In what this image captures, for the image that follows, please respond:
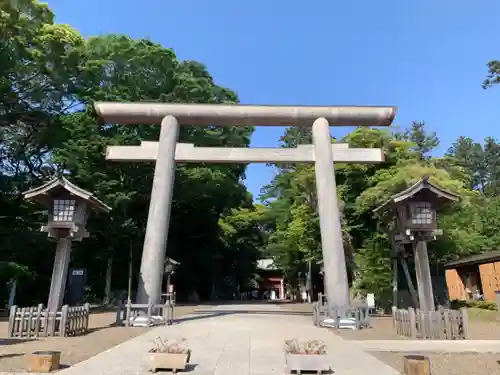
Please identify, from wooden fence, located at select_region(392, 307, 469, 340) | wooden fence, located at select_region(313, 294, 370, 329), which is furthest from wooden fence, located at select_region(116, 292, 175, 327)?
wooden fence, located at select_region(392, 307, 469, 340)

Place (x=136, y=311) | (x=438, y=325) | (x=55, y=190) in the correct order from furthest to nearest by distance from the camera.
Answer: (x=136, y=311), (x=55, y=190), (x=438, y=325)

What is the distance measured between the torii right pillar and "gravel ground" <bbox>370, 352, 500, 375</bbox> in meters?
5.18

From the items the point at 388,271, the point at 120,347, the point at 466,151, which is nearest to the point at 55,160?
the point at 120,347

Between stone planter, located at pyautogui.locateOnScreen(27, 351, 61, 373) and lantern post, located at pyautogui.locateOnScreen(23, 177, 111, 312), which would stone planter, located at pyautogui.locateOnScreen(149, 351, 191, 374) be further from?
lantern post, located at pyautogui.locateOnScreen(23, 177, 111, 312)

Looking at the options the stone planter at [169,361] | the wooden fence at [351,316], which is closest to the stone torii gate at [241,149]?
the wooden fence at [351,316]

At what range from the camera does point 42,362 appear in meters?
6.43

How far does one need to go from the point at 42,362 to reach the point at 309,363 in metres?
4.36

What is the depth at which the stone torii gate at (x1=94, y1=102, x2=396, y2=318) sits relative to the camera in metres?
15.0

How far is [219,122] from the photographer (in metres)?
16.5

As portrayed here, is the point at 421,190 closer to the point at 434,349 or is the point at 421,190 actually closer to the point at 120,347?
the point at 434,349

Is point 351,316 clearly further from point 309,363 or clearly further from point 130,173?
point 130,173

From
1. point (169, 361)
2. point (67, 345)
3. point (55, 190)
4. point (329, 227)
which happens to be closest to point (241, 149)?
point (329, 227)

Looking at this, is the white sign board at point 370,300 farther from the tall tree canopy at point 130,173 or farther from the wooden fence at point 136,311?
the wooden fence at point 136,311

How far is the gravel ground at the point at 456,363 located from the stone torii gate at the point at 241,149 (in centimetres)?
677
